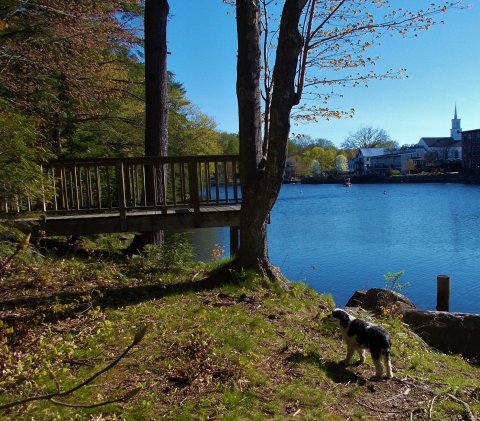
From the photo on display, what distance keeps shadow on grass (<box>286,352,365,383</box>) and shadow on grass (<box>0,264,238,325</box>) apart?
2.27 metres

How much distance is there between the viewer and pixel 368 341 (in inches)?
179

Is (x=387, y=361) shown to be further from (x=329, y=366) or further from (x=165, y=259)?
(x=165, y=259)

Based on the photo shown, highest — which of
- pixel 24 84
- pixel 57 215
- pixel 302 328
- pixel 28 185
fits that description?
pixel 24 84

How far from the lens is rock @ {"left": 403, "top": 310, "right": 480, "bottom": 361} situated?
8.16m

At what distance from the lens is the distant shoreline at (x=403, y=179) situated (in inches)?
3588

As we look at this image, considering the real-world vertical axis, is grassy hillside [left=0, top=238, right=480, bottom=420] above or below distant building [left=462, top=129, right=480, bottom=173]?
below

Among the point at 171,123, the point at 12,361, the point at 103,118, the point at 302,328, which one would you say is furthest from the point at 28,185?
the point at 171,123

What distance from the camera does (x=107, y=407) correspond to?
11.2 ft

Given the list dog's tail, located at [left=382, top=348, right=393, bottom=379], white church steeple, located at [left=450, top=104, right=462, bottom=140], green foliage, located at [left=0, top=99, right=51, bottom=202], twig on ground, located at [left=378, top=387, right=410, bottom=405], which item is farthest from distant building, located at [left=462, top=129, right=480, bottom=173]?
green foliage, located at [left=0, top=99, right=51, bottom=202]

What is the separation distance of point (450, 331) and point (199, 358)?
19.5 ft

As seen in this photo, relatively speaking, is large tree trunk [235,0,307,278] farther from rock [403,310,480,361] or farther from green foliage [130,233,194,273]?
rock [403,310,480,361]

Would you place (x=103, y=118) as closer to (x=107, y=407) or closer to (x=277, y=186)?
(x=277, y=186)

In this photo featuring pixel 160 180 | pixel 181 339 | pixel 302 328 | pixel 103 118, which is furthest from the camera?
pixel 103 118

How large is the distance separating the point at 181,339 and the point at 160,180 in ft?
17.1
